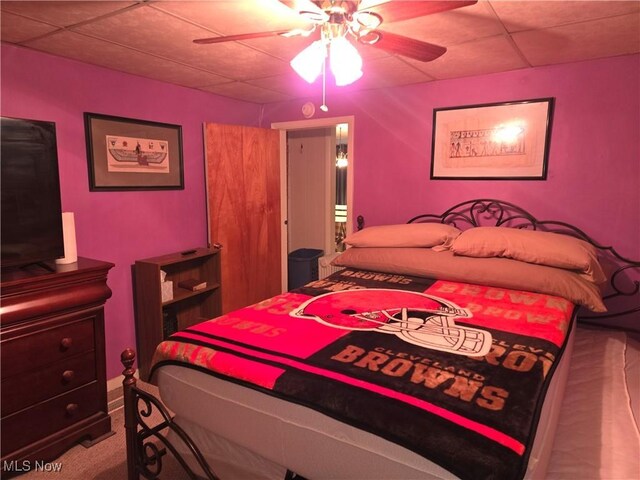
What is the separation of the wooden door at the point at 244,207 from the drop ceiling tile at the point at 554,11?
2.49 meters

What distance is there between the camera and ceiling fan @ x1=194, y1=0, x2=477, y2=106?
1.55 metres

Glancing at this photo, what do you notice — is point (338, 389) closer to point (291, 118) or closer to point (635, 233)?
point (635, 233)

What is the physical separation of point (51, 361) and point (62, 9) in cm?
181

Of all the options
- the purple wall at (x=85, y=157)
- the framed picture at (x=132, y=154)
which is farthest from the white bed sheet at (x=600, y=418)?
the framed picture at (x=132, y=154)

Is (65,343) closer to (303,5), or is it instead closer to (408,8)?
(303,5)

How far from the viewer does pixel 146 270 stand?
3.10 metres

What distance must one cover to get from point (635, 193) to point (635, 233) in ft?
0.89

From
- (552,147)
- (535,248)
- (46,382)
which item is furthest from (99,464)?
(552,147)

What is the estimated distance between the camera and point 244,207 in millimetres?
3975

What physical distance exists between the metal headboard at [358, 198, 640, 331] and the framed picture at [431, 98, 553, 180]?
0.25 meters

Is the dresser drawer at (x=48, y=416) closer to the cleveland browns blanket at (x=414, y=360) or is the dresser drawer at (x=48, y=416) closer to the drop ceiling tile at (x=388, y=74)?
the cleveland browns blanket at (x=414, y=360)

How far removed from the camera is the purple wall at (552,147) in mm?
2730

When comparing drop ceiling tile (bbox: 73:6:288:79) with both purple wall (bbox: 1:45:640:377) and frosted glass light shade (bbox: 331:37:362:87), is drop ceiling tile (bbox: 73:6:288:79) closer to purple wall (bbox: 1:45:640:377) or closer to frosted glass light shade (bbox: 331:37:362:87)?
purple wall (bbox: 1:45:640:377)

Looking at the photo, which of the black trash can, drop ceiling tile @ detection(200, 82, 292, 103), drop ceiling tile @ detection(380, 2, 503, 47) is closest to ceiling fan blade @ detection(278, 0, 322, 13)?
drop ceiling tile @ detection(380, 2, 503, 47)
